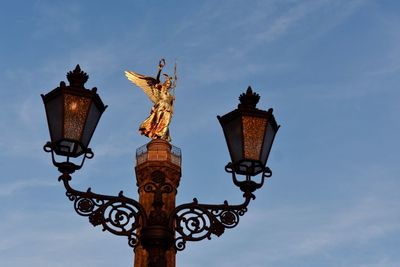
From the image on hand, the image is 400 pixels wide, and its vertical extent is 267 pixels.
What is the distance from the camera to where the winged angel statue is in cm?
4681

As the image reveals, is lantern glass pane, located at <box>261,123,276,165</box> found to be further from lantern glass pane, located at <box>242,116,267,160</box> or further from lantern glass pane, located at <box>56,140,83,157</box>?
lantern glass pane, located at <box>56,140,83,157</box>

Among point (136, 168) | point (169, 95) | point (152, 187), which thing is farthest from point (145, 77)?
point (152, 187)

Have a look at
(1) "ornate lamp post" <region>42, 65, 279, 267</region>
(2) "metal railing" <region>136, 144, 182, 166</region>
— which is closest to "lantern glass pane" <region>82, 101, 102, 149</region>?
(1) "ornate lamp post" <region>42, 65, 279, 267</region>

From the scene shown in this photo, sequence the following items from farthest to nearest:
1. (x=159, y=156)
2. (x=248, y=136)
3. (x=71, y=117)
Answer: (x=159, y=156)
(x=248, y=136)
(x=71, y=117)

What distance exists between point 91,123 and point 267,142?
4.83 feet

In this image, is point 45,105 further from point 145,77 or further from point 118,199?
point 145,77

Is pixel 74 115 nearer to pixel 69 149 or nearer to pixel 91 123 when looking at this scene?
pixel 91 123

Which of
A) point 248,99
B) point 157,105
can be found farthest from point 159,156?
point 248,99

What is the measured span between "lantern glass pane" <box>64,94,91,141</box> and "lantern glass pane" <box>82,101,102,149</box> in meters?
0.04

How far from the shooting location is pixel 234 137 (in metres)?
6.77

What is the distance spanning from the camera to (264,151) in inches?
266

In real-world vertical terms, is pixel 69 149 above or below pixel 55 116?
below

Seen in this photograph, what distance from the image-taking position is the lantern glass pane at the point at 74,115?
Result: 21.3 ft

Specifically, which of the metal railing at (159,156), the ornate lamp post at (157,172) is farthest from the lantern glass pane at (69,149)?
the metal railing at (159,156)
